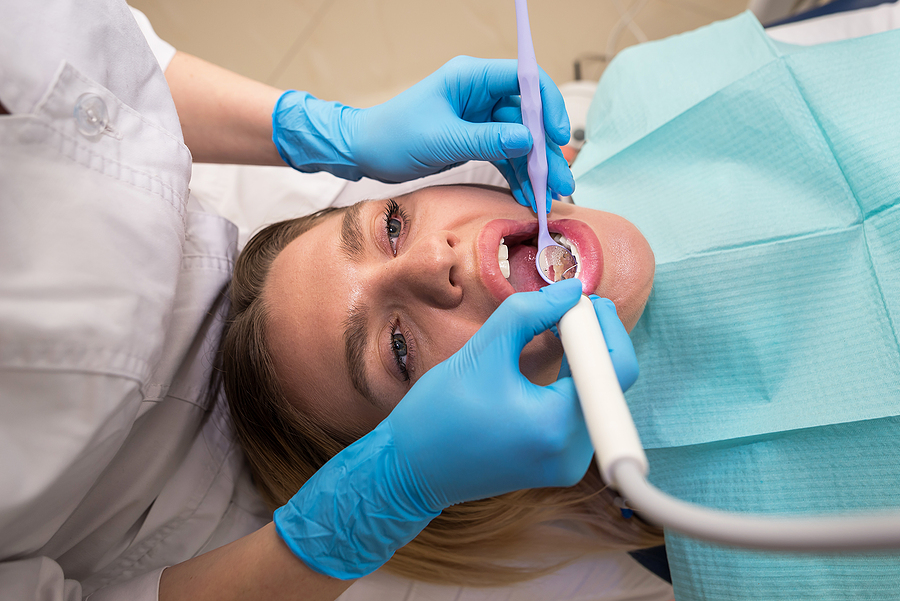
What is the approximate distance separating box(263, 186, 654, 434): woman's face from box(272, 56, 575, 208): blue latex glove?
0.09 metres

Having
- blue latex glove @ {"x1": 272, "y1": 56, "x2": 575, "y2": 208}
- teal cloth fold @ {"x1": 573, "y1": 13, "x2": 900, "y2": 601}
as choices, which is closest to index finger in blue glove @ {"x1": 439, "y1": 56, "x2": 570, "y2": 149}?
blue latex glove @ {"x1": 272, "y1": 56, "x2": 575, "y2": 208}

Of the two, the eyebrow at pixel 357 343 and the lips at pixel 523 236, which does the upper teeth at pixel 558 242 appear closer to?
the lips at pixel 523 236

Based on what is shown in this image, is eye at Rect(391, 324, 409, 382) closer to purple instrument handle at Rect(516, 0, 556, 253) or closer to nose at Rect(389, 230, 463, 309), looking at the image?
nose at Rect(389, 230, 463, 309)

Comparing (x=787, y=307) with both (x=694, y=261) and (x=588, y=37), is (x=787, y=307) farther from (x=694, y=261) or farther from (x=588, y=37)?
(x=588, y=37)

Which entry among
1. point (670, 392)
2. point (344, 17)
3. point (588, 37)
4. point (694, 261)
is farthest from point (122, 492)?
point (588, 37)

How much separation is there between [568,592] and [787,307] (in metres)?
0.79

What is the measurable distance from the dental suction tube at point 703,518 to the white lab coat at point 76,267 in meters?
0.61

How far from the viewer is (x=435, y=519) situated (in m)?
1.10

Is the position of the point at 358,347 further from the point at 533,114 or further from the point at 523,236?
the point at 533,114

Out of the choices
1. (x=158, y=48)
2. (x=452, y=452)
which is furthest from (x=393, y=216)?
(x=158, y=48)

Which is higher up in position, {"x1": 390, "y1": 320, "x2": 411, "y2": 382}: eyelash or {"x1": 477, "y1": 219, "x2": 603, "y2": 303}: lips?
{"x1": 477, "y1": 219, "x2": 603, "y2": 303}: lips

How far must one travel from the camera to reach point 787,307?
89 centimetres

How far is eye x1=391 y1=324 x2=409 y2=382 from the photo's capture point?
0.87 meters

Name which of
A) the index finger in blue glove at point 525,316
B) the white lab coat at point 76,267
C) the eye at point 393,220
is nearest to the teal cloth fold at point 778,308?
the index finger in blue glove at point 525,316
